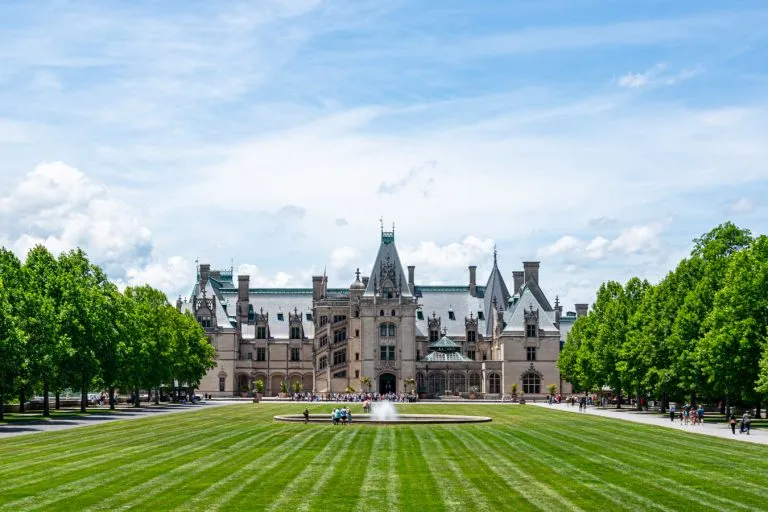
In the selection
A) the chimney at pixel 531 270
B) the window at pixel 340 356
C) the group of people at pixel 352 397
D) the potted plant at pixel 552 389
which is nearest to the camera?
the group of people at pixel 352 397

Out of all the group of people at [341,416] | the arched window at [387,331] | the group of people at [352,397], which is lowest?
the group of people at [352,397]

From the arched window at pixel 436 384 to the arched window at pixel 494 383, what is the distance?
6.56 meters

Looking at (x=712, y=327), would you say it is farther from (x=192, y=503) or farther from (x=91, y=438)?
(x=192, y=503)

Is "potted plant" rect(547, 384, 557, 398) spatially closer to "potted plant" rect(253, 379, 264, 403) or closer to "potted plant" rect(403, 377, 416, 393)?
"potted plant" rect(403, 377, 416, 393)

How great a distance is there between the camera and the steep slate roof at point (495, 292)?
166 metres

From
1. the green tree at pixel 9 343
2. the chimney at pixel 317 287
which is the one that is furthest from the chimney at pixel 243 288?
the green tree at pixel 9 343

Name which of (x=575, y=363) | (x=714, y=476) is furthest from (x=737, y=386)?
(x=575, y=363)

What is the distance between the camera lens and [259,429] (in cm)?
6228

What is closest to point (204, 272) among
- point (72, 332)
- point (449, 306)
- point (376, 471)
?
point (449, 306)

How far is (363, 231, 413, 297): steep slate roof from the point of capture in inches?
6048

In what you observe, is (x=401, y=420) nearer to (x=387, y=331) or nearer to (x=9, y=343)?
(x=9, y=343)

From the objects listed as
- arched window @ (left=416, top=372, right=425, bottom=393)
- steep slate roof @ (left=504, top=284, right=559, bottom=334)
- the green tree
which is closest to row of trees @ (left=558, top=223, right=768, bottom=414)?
steep slate roof @ (left=504, top=284, right=559, bottom=334)

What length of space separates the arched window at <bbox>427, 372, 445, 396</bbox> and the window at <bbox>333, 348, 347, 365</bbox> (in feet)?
40.4

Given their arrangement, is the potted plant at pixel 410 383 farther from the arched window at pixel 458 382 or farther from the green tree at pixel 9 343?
the green tree at pixel 9 343
